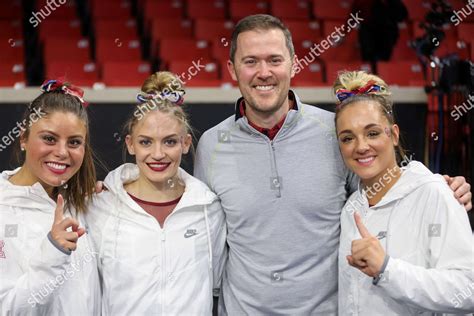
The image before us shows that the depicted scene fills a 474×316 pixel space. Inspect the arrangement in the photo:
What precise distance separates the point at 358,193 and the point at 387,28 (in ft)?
10.0

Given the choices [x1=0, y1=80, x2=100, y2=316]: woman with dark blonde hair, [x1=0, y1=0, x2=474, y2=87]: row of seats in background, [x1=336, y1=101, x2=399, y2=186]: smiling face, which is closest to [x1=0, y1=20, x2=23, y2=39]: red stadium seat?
[x1=0, y1=0, x2=474, y2=87]: row of seats in background

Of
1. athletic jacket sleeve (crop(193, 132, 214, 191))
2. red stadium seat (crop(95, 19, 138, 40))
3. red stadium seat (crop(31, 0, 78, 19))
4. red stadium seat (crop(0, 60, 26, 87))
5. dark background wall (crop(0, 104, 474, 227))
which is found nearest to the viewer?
athletic jacket sleeve (crop(193, 132, 214, 191))

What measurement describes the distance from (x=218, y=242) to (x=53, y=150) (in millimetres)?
691

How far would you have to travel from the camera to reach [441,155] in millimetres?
4051

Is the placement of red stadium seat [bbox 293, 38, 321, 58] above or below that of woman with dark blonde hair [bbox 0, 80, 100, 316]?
above

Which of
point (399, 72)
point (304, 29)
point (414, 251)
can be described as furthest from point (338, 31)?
point (414, 251)

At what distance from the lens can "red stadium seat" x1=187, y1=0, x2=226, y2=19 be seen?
593cm

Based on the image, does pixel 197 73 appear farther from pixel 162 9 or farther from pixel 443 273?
pixel 443 273

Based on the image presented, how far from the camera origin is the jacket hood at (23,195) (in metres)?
2.30

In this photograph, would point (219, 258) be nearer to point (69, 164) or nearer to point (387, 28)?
point (69, 164)

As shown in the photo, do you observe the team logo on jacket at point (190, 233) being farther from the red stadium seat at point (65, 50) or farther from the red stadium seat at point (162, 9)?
the red stadium seat at point (162, 9)

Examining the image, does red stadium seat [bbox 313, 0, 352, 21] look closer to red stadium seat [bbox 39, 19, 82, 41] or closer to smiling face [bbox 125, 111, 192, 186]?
red stadium seat [bbox 39, 19, 82, 41]

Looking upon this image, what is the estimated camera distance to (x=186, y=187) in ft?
8.41

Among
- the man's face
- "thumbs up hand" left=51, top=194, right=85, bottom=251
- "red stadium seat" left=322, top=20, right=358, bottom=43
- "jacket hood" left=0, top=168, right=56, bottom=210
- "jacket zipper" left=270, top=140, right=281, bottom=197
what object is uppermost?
"red stadium seat" left=322, top=20, right=358, bottom=43
